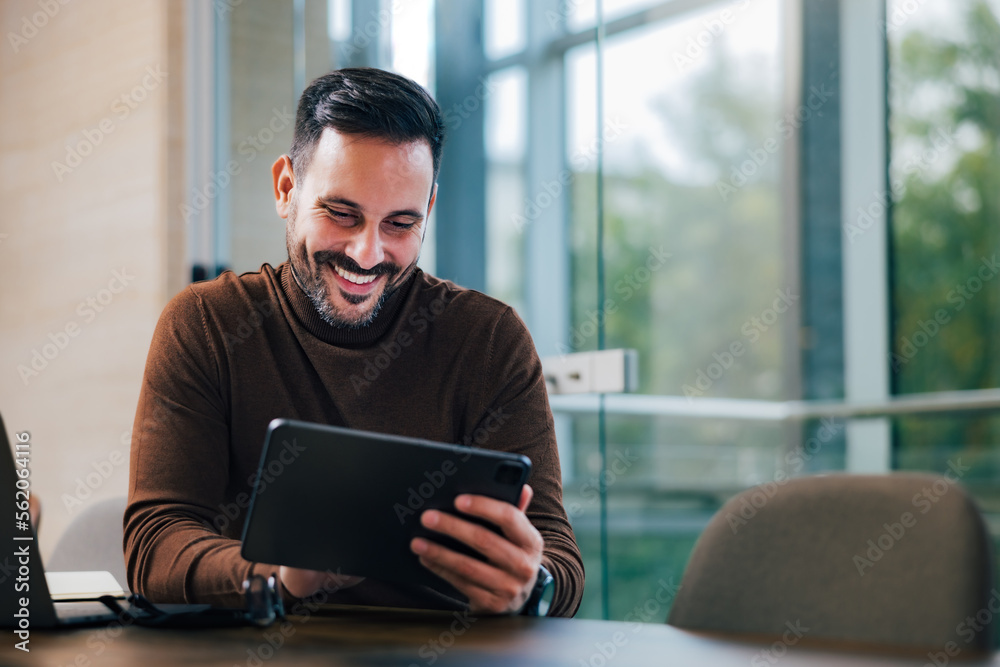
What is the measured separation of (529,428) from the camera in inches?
57.9

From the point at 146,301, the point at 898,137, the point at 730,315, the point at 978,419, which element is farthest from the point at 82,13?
the point at 978,419

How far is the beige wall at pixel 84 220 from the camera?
3.06 meters

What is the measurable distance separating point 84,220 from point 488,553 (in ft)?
9.19

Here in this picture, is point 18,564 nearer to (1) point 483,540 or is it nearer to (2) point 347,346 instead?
(1) point 483,540

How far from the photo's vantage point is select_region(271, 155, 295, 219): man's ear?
5.31 ft

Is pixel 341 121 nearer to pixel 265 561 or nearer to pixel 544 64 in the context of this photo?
pixel 265 561

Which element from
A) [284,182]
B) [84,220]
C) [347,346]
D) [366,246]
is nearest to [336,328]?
[347,346]

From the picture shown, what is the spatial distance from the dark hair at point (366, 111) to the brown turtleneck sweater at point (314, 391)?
Answer: 23 centimetres

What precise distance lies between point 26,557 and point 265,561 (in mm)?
216

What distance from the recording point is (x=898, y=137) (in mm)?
3381

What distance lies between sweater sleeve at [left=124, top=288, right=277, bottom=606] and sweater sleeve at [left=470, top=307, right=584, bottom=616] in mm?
404

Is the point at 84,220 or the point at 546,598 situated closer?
the point at 546,598

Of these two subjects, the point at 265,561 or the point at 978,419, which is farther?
the point at 978,419

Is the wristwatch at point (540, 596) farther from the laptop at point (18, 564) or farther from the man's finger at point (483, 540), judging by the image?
the laptop at point (18, 564)
